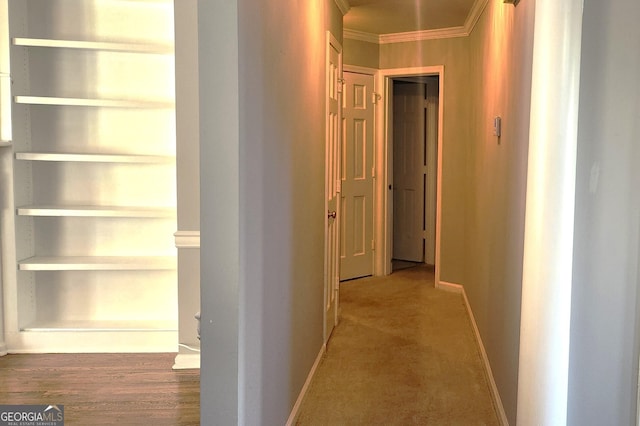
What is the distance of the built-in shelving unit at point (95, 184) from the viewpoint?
393 cm

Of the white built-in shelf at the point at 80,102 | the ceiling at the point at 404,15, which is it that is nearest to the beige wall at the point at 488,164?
the ceiling at the point at 404,15

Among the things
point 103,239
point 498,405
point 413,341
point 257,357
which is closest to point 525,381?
point 257,357

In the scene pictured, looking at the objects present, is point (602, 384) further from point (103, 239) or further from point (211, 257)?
point (103, 239)

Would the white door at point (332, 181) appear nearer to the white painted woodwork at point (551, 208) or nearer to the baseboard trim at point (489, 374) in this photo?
the baseboard trim at point (489, 374)

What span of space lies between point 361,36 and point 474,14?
4.41 ft

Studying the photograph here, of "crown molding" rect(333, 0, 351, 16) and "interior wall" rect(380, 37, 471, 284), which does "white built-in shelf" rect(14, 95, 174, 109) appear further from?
"interior wall" rect(380, 37, 471, 284)

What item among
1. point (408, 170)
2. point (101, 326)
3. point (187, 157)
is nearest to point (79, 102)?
point (187, 157)

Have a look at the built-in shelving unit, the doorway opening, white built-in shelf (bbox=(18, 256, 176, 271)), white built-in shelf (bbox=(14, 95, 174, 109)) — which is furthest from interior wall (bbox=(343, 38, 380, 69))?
white built-in shelf (bbox=(18, 256, 176, 271))

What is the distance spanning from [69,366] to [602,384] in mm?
3019

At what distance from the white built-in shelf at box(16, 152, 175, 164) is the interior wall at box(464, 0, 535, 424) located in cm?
204

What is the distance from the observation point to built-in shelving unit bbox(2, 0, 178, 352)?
393cm

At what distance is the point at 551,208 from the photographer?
1.76 meters

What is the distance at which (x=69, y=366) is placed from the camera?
367 cm

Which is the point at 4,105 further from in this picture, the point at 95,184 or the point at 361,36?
the point at 361,36
